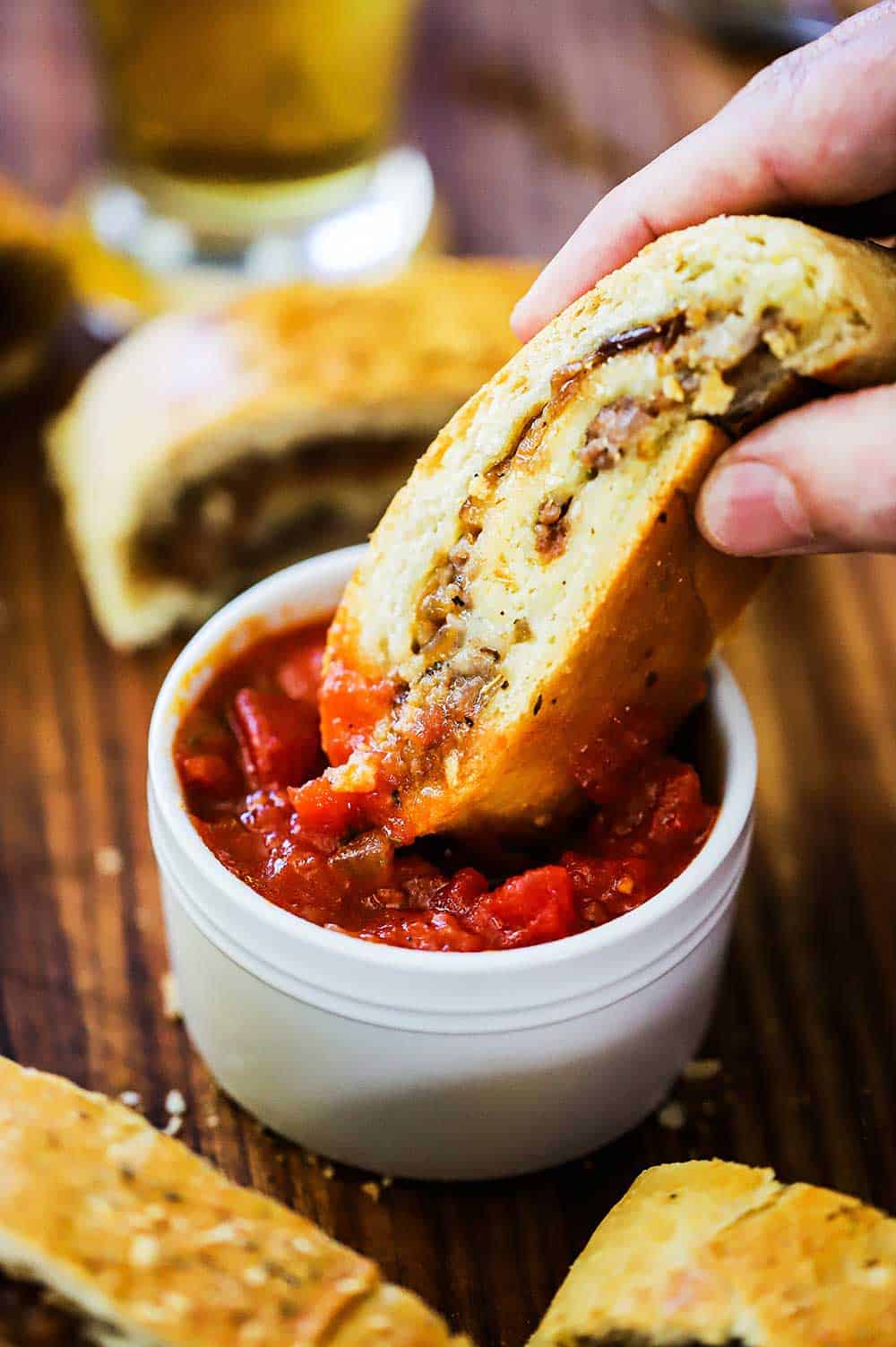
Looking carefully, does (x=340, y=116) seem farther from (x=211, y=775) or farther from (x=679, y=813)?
(x=679, y=813)

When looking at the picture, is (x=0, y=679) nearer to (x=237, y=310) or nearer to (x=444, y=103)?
(x=237, y=310)

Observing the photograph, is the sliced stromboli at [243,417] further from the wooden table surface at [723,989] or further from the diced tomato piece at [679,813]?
the diced tomato piece at [679,813]

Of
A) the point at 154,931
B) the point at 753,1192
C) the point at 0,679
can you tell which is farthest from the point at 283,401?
the point at 753,1192

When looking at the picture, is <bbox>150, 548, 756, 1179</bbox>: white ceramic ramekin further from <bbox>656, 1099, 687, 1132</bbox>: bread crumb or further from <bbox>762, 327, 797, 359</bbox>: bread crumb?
<bbox>762, 327, 797, 359</bbox>: bread crumb

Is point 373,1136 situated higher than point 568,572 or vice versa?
point 568,572

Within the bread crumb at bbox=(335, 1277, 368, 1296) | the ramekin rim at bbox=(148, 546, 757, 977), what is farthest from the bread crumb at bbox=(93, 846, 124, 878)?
the bread crumb at bbox=(335, 1277, 368, 1296)
